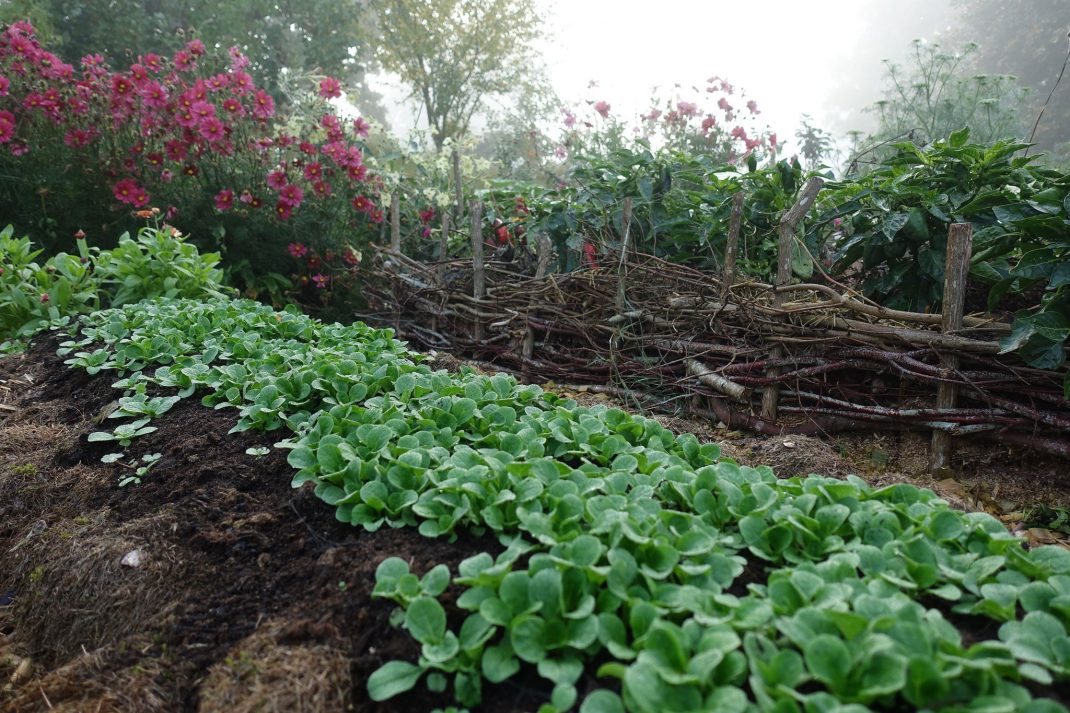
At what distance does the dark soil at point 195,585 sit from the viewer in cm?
112

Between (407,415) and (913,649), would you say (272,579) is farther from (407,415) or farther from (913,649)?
(913,649)

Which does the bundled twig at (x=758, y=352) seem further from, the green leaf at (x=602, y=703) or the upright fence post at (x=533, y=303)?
the green leaf at (x=602, y=703)

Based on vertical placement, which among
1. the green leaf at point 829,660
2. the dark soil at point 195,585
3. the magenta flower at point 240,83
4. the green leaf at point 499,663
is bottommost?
the dark soil at point 195,585

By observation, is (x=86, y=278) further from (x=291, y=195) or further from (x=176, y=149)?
(x=291, y=195)

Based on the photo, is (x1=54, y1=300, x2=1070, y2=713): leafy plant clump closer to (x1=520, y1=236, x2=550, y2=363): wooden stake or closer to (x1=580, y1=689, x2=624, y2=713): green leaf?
(x1=580, y1=689, x2=624, y2=713): green leaf

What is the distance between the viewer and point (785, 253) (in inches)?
119

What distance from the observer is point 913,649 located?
0.89 m

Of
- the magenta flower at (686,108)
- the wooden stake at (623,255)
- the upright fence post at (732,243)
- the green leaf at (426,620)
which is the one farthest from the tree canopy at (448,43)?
the green leaf at (426,620)

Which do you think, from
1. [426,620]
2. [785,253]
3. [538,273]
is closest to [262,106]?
[538,273]

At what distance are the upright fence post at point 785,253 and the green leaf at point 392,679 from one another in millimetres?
2517

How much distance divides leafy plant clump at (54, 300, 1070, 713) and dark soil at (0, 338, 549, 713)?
72mm

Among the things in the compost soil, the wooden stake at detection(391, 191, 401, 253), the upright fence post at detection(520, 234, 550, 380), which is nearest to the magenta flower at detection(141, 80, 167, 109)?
the wooden stake at detection(391, 191, 401, 253)

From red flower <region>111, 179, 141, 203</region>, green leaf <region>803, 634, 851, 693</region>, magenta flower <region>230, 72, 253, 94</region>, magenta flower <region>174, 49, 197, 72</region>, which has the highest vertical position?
magenta flower <region>174, 49, 197, 72</region>

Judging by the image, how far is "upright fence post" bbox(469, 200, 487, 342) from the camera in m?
4.50
